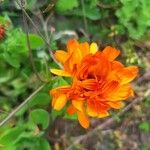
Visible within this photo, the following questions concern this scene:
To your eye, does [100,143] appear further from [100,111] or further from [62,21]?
[100,111]

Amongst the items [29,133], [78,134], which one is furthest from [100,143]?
[29,133]

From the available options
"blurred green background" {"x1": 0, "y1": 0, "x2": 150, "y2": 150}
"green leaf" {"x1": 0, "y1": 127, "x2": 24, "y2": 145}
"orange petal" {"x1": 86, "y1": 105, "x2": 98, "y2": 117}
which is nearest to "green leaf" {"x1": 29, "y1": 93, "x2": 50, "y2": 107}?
"blurred green background" {"x1": 0, "y1": 0, "x2": 150, "y2": 150}

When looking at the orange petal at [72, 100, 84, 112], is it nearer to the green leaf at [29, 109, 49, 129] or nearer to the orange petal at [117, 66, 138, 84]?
the orange petal at [117, 66, 138, 84]

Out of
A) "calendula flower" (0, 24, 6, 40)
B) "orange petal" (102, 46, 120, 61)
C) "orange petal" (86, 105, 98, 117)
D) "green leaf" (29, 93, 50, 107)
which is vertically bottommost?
"green leaf" (29, 93, 50, 107)

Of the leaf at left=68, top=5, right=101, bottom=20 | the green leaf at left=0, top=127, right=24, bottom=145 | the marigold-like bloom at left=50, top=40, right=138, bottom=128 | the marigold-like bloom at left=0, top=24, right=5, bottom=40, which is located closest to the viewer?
the marigold-like bloom at left=50, top=40, right=138, bottom=128

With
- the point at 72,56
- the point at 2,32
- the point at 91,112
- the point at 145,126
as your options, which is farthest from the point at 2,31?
the point at 145,126

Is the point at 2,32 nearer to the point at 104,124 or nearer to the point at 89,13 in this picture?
the point at 89,13
